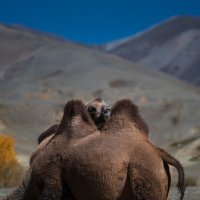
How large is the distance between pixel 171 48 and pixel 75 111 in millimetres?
143068

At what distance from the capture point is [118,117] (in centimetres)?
593

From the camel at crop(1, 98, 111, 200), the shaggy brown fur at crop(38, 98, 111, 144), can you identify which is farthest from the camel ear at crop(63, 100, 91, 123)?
the shaggy brown fur at crop(38, 98, 111, 144)

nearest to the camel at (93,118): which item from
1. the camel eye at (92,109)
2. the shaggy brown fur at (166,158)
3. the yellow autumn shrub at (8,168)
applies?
the camel eye at (92,109)

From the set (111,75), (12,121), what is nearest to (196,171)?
(12,121)

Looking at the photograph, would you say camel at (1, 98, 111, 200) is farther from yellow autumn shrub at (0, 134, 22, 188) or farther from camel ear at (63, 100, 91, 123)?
yellow autumn shrub at (0, 134, 22, 188)

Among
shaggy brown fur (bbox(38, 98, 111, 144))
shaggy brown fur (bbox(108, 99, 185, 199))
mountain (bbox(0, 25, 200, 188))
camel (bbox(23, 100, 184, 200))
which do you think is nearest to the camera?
camel (bbox(23, 100, 184, 200))

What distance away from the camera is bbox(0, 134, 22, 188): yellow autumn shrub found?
1919 centimetres

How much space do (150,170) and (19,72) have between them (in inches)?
3293

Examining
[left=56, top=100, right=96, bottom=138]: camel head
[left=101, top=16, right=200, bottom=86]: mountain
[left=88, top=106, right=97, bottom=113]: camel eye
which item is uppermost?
[left=101, top=16, right=200, bottom=86]: mountain

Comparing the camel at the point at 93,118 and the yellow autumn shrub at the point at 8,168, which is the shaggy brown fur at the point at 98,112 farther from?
the yellow autumn shrub at the point at 8,168

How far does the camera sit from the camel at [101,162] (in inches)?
211

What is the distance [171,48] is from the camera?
147375mm

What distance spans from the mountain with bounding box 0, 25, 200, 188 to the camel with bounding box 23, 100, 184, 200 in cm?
2135

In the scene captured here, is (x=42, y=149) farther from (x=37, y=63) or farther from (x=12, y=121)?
(x=37, y=63)
